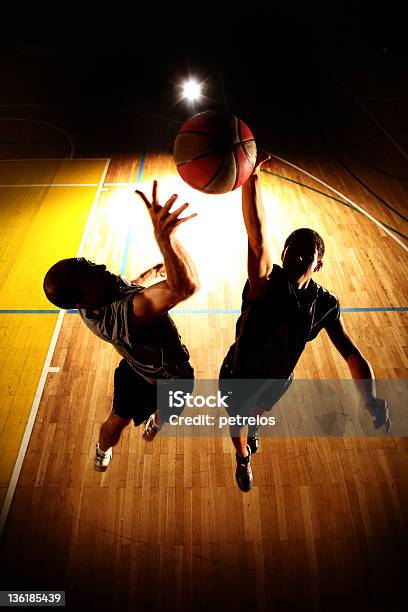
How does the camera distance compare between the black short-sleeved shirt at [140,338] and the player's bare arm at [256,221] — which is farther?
the black short-sleeved shirt at [140,338]

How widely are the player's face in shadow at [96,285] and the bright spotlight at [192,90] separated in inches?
331

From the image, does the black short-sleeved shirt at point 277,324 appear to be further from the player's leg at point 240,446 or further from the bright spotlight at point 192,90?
the bright spotlight at point 192,90

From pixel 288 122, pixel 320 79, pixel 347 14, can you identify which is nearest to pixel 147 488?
pixel 288 122

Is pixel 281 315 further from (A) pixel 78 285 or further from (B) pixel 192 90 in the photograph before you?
(B) pixel 192 90

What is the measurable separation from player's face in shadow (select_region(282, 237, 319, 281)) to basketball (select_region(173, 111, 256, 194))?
0.64 metres

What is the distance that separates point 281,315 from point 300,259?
12.1 inches

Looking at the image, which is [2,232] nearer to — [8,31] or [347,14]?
[8,31]

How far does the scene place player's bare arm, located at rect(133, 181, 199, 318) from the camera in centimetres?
165

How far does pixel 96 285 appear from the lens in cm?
204

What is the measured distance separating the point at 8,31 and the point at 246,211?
531 inches

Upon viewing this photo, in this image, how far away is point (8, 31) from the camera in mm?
11875

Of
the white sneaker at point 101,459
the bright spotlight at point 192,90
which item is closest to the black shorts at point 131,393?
the white sneaker at point 101,459

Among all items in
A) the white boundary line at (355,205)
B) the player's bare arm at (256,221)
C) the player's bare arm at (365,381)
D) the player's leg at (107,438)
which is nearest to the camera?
the player's bare arm at (256,221)

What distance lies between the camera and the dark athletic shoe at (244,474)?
2934 millimetres
